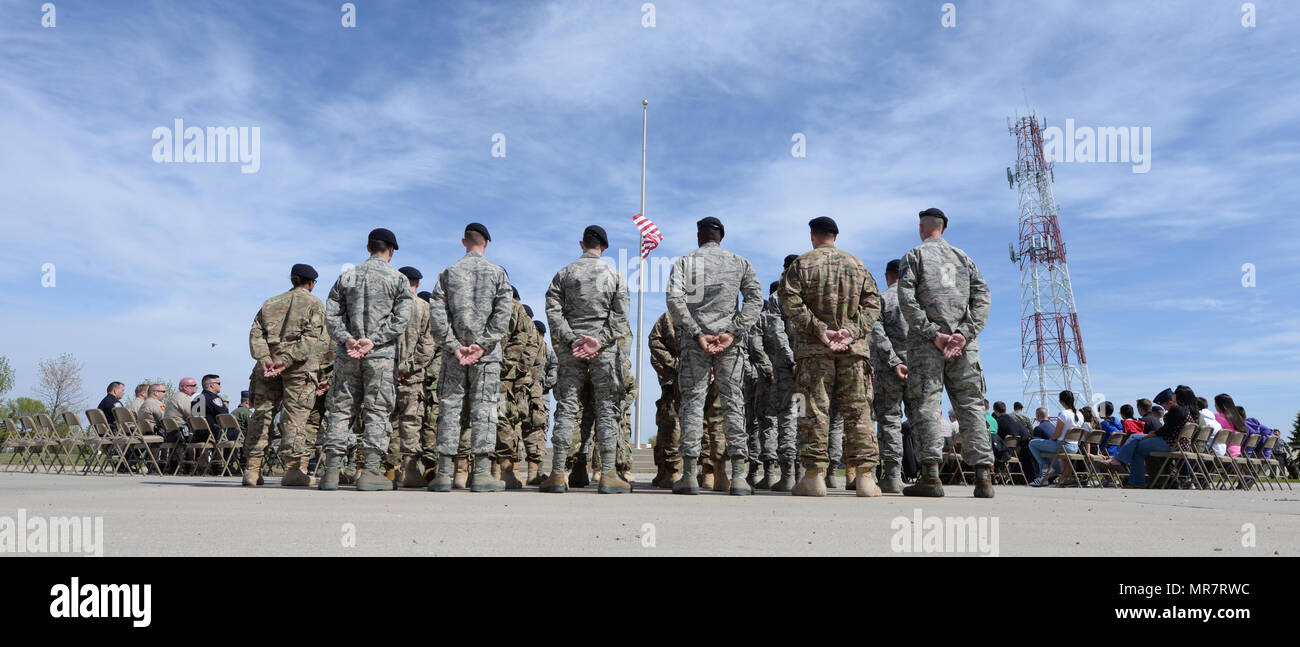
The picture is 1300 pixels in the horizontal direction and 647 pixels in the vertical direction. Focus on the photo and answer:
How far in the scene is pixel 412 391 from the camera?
9664 millimetres

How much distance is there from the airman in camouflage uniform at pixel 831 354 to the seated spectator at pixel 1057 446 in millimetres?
7554

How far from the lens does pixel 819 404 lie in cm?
820

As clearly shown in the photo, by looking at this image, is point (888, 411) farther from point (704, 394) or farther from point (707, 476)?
point (704, 394)

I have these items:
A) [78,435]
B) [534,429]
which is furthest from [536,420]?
[78,435]

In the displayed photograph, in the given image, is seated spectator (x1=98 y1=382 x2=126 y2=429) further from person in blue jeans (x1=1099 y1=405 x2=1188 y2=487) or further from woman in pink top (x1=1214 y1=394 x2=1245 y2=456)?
woman in pink top (x1=1214 y1=394 x2=1245 y2=456)

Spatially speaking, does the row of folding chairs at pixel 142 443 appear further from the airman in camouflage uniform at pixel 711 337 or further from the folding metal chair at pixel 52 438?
the airman in camouflage uniform at pixel 711 337

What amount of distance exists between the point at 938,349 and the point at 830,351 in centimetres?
115

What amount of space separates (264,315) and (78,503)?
12.6ft

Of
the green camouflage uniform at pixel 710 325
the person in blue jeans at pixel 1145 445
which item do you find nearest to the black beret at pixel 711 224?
the green camouflage uniform at pixel 710 325

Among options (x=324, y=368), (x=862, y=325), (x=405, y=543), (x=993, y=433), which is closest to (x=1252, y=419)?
(x=993, y=433)

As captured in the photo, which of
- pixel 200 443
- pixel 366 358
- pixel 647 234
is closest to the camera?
pixel 366 358

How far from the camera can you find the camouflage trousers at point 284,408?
32.6ft

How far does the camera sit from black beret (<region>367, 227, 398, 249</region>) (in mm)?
9273
